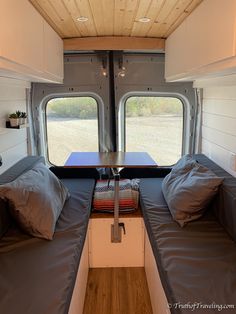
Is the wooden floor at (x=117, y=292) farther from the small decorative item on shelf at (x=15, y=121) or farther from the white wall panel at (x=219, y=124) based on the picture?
the small decorative item on shelf at (x=15, y=121)

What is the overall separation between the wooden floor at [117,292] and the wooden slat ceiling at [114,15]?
2.10 m

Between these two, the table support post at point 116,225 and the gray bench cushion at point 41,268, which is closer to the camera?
the gray bench cushion at point 41,268

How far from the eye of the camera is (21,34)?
1715mm

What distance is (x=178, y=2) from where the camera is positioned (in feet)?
6.33

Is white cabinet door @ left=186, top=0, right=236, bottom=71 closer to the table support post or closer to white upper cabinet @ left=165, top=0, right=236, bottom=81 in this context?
white upper cabinet @ left=165, top=0, right=236, bottom=81

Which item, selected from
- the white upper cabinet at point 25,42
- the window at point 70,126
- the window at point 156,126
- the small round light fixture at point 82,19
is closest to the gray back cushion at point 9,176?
the window at point 70,126

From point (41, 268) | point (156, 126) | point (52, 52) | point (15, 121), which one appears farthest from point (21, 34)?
point (156, 126)

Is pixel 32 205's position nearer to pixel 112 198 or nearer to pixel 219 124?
pixel 112 198

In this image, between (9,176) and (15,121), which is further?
(15,121)

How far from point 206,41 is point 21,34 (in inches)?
43.0

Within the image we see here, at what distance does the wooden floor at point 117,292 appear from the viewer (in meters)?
2.17

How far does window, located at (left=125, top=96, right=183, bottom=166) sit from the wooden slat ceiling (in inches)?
34.8

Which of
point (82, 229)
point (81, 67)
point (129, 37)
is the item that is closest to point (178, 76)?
point (129, 37)

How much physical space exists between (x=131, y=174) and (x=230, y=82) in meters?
1.51
